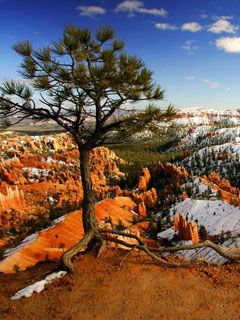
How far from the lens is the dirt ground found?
25.2 feet

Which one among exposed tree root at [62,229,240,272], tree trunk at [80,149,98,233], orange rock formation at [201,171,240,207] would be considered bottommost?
orange rock formation at [201,171,240,207]

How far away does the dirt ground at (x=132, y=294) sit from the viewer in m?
7.67

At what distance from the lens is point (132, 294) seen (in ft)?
27.3

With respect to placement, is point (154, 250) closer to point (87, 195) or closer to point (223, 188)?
point (87, 195)

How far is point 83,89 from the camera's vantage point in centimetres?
974

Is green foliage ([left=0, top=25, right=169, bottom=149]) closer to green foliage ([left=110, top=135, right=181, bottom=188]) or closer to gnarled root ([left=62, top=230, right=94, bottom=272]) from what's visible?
gnarled root ([left=62, top=230, right=94, bottom=272])

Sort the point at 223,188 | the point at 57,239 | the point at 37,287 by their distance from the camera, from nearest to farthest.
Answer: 1. the point at 37,287
2. the point at 57,239
3. the point at 223,188

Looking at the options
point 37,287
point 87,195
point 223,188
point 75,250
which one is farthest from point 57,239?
point 223,188

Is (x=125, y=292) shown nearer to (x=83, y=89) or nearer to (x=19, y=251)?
(x=83, y=89)

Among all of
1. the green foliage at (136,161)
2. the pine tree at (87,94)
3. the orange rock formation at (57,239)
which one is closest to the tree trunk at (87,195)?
the pine tree at (87,94)

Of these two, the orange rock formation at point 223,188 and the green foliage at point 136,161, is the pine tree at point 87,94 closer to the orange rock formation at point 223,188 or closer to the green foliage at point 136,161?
the orange rock formation at point 223,188

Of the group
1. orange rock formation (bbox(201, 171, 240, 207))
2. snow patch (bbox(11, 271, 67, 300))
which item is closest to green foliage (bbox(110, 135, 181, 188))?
orange rock formation (bbox(201, 171, 240, 207))

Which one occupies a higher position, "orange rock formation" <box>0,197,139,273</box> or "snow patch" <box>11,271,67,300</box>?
"snow patch" <box>11,271,67,300</box>

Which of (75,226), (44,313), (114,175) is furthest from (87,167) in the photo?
(114,175)
